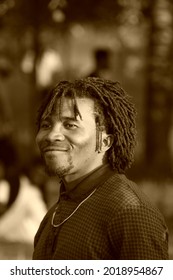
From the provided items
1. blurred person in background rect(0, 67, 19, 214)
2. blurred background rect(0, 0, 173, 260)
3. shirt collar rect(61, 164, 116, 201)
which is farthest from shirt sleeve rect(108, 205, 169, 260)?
blurred person in background rect(0, 67, 19, 214)

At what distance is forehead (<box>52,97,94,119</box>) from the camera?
7.25ft

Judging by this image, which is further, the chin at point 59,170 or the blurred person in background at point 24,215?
the blurred person in background at point 24,215

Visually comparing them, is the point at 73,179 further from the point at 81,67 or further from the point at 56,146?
the point at 81,67

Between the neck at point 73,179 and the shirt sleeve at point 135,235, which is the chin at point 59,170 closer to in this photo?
the neck at point 73,179

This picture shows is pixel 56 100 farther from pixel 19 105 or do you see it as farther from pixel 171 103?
pixel 19 105

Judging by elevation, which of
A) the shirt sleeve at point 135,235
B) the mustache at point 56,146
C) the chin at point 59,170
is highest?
the mustache at point 56,146

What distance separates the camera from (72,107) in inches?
87.1

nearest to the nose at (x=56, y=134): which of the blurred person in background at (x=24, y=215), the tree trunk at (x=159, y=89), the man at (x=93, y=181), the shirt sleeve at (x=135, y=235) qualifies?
the man at (x=93, y=181)

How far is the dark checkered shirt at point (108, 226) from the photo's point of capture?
6.65 ft

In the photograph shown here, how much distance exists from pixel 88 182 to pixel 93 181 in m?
0.02

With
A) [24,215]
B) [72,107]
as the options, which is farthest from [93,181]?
[24,215]

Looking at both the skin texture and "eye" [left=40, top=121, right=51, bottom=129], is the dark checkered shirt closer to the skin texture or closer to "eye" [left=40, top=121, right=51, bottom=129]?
the skin texture
